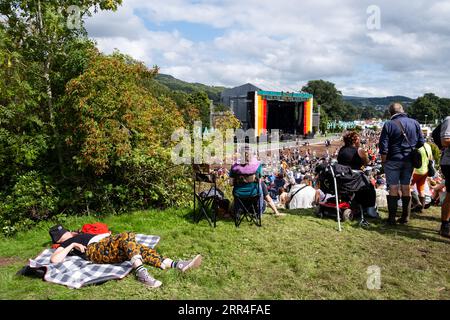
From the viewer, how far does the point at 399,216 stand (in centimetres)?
544

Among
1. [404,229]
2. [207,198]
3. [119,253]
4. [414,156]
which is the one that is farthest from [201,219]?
[414,156]

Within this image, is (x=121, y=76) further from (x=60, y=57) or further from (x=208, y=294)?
(x=208, y=294)

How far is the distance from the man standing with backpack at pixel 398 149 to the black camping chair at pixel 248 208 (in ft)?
5.96

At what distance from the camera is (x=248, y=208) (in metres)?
5.33

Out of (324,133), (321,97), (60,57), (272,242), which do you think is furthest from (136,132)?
(321,97)

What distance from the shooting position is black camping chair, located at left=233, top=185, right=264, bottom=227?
16.9 feet

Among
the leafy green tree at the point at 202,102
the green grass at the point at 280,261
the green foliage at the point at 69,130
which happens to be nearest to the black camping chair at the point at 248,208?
the green grass at the point at 280,261

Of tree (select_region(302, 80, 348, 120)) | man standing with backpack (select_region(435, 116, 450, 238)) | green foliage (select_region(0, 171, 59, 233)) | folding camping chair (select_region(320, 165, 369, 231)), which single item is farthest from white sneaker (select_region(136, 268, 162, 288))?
tree (select_region(302, 80, 348, 120))

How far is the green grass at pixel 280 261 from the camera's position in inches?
126

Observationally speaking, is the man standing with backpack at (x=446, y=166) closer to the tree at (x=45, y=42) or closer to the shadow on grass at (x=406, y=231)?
the shadow on grass at (x=406, y=231)

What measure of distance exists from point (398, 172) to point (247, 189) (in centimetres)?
208

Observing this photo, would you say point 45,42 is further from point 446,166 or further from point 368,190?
point 446,166

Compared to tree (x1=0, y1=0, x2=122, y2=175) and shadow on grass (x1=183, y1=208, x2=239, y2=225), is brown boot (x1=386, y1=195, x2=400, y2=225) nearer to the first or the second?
shadow on grass (x1=183, y1=208, x2=239, y2=225)
